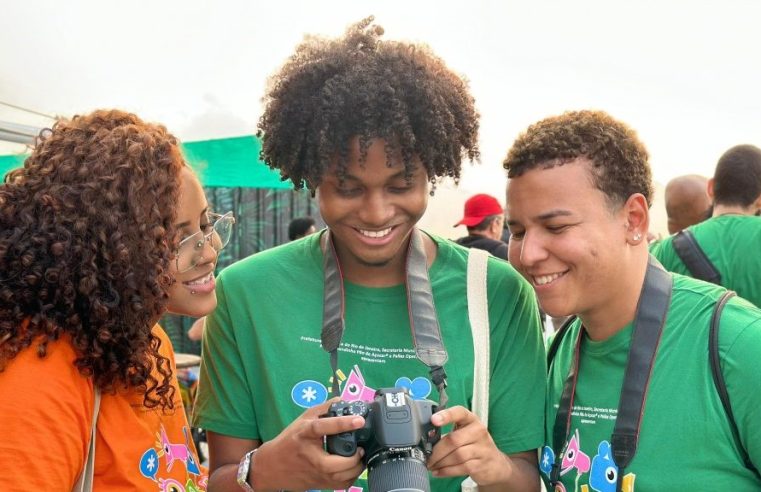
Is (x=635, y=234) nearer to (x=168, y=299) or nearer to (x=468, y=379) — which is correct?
(x=468, y=379)

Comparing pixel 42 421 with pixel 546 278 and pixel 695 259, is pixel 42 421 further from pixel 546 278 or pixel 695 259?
pixel 695 259

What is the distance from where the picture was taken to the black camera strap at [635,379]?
5.93ft

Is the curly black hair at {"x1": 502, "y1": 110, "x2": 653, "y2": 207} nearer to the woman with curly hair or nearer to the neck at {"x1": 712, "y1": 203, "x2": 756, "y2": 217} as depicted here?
the woman with curly hair

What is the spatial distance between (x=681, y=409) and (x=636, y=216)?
1.78 feet

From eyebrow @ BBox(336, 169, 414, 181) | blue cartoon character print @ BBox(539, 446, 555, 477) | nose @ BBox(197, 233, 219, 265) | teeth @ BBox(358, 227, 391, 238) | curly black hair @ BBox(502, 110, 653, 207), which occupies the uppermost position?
curly black hair @ BBox(502, 110, 653, 207)

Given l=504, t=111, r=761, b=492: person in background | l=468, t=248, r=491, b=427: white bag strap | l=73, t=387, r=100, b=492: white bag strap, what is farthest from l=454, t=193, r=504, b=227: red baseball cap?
l=73, t=387, r=100, b=492: white bag strap

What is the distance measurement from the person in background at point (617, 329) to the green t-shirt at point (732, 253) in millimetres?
1920

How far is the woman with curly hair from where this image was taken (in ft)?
4.73

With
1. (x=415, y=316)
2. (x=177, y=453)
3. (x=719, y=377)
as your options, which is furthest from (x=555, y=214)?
(x=177, y=453)

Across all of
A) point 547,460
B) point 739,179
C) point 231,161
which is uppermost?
point 231,161

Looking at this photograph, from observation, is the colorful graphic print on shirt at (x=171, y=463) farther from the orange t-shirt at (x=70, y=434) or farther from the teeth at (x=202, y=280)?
the teeth at (x=202, y=280)

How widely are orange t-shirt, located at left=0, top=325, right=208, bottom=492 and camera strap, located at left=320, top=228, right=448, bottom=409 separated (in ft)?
1.54

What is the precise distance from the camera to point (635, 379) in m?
1.85

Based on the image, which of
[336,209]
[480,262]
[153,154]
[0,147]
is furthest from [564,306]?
[0,147]
